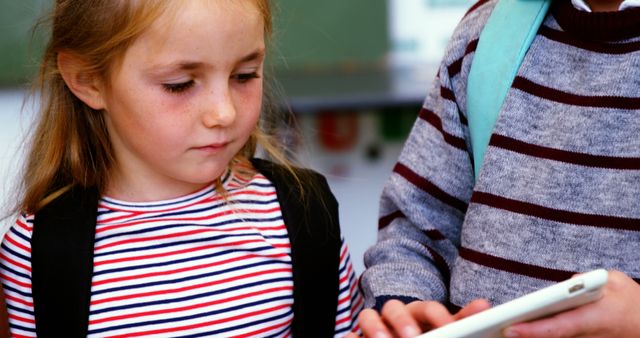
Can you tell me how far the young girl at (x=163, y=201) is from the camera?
109cm

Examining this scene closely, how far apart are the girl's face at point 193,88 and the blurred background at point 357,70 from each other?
231cm

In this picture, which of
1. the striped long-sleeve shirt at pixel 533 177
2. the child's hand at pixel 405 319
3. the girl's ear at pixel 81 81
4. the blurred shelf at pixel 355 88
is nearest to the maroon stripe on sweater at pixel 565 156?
the striped long-sleeve shirt at pixel 533 177

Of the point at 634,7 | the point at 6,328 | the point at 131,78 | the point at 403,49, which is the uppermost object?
the point at 403,49

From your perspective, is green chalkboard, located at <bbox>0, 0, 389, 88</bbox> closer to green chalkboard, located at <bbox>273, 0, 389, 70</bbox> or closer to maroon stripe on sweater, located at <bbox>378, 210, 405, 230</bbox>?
green chalkboard, located at <bbox>273, 0, 389, 70</bbox>

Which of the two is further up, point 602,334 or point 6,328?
point 6,328

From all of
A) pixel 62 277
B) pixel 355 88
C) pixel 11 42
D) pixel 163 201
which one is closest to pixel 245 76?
pixel 163 201

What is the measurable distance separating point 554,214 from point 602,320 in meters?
0.20

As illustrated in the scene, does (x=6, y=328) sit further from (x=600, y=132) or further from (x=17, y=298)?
(x=600, y=132)

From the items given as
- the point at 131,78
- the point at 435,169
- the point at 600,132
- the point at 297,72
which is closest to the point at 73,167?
the point at 131,78

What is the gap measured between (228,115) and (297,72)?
2.87m

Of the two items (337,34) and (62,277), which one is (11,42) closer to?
(337,34)

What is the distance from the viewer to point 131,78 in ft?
3.62

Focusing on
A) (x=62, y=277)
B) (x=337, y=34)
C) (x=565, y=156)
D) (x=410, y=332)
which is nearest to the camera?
(x=410, y=332)

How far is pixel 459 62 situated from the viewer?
1110mm
